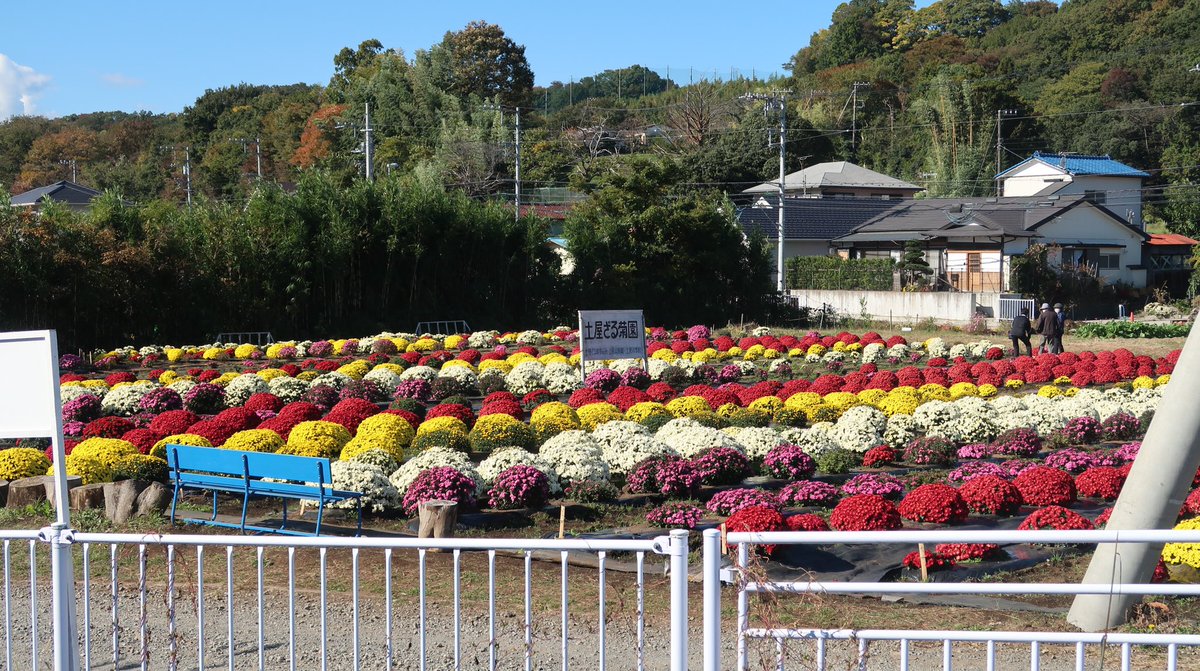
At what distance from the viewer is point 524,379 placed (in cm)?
1964

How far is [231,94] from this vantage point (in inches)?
3184

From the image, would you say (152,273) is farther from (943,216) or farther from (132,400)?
Answer: (943,216)

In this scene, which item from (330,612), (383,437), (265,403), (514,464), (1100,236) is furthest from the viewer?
(1100,236)

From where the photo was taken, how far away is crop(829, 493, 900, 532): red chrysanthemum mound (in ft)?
28.1

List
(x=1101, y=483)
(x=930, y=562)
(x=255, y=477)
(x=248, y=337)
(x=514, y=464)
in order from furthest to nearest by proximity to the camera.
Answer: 1. (x=248, y=337)
2. (x=514, y=464)
3. (x=1101, y=483)
4. (x=255, y=477)
5. (x=930, y=562)

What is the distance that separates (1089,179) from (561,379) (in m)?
47.4

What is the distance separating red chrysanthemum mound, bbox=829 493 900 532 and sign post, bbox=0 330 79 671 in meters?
5.54

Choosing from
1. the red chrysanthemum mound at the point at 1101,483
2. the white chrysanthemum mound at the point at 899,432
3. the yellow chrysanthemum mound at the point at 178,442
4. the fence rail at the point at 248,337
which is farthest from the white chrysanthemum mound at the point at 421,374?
the red chrysanthemum mound at the point at 1101,483

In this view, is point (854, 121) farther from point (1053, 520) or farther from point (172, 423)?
point (1053, 520)

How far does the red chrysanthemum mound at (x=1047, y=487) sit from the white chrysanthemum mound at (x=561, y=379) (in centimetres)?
1008

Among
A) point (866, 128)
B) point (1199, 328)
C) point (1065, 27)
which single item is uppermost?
point (1065, 27)

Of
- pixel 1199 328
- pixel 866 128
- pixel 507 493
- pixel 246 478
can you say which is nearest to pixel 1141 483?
pixel 1199 328

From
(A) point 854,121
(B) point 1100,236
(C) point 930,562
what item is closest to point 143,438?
(C) point 930,562

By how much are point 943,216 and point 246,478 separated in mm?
39685
